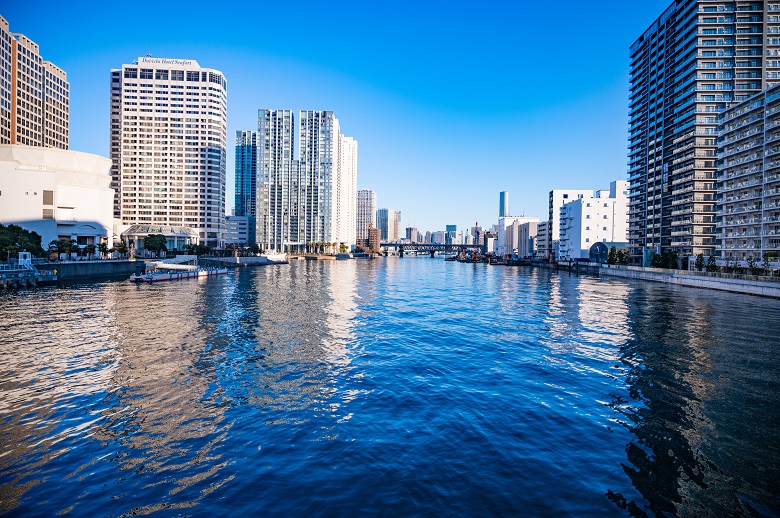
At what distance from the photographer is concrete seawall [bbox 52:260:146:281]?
91.2 metres

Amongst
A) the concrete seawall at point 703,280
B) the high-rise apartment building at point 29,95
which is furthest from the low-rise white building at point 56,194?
the concrete seawall at point 703,280

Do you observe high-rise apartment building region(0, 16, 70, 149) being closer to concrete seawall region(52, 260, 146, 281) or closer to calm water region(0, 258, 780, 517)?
concrete seawall region(52, 260, 146, 281)

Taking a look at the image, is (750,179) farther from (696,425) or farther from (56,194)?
(56,194)

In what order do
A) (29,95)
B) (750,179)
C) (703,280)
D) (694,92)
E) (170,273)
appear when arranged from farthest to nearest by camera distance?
(29,95) < (694,92) < (170,273) < (750,179) < (703,280)

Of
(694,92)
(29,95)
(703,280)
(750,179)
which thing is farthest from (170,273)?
(694,92)

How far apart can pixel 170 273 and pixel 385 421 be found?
102952 millimetres

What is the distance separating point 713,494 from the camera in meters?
13.8

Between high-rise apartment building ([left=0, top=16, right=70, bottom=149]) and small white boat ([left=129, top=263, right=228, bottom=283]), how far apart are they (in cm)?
10026

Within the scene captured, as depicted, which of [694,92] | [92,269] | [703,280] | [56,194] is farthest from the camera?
[694,92]

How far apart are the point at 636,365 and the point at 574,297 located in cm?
4820

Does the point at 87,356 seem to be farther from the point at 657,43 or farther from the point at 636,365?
the point at 657,43

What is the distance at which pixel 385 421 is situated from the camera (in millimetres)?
19703

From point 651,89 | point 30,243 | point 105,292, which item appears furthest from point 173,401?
point 651,89

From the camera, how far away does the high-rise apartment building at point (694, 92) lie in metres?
121
